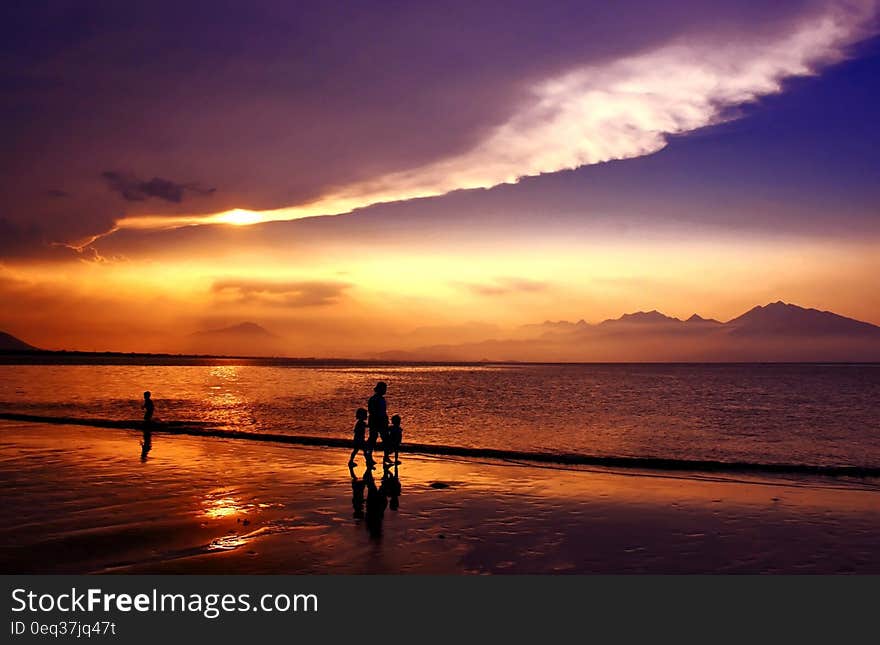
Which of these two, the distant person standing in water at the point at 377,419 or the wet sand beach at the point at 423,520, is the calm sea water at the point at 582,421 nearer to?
the wet sand beach at the point at 423,520

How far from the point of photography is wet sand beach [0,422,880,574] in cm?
1049

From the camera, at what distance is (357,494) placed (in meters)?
16.1

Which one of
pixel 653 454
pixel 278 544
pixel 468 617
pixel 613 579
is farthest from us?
pixel 653 454

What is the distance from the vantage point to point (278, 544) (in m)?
11.2

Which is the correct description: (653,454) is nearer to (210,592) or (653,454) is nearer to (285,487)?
(285,487)

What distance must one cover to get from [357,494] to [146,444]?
570 inches

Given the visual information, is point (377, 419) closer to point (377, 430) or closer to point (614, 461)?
point (377, 430)

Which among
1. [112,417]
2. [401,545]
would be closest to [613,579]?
[401,545]

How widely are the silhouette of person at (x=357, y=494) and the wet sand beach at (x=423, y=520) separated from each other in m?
0.17

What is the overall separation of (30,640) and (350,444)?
1977cm

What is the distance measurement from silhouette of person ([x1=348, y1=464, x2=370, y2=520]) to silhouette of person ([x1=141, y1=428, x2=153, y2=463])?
27.7 ft

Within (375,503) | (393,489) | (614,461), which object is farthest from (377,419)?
(614,461)

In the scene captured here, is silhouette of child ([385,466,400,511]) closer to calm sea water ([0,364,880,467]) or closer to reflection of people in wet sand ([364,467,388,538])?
reflection of people in wet sand ([364,467,388,538])

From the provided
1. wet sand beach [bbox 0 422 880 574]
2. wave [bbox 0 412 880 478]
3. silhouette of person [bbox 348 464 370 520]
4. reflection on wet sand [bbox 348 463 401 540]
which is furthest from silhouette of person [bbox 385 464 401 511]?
wave [bbox 0 412 880 478]
